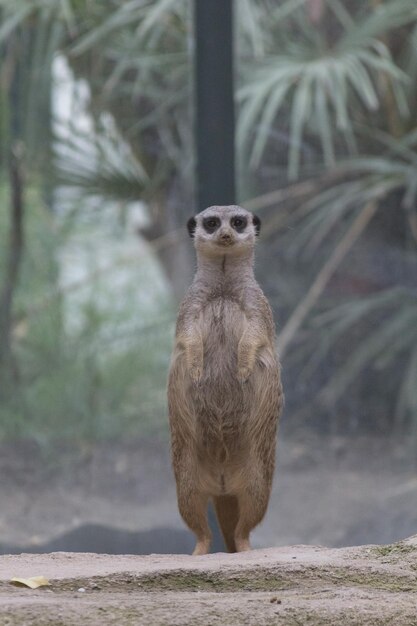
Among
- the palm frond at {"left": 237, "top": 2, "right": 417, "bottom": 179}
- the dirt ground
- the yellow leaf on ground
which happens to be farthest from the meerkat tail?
the palm frond at {"left": 237, "top": 2, "right": 417, "bottom": 179}

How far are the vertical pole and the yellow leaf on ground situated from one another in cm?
195

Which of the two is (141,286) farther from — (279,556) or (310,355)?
(279,556)

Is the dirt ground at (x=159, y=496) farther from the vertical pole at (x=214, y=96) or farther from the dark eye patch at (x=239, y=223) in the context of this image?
the dark eye patch at (x=239, y=223)

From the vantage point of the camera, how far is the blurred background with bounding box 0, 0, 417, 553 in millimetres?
4273

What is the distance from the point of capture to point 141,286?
4.38m

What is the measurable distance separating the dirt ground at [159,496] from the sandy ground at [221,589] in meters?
1.61

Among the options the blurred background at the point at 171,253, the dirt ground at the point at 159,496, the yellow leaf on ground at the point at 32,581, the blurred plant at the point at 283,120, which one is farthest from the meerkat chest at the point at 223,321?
the blurred plant at the point at 283,120

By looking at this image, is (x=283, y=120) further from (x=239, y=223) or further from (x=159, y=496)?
(x=239, y=223)

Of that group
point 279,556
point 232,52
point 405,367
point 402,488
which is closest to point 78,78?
point 232,52

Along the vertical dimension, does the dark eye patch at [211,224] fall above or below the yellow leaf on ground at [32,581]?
above

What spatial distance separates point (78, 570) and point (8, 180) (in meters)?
2.51

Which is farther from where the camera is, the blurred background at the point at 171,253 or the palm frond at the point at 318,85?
the palm frond at the point at 318,85

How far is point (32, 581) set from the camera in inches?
80.7

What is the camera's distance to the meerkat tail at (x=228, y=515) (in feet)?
9.16
